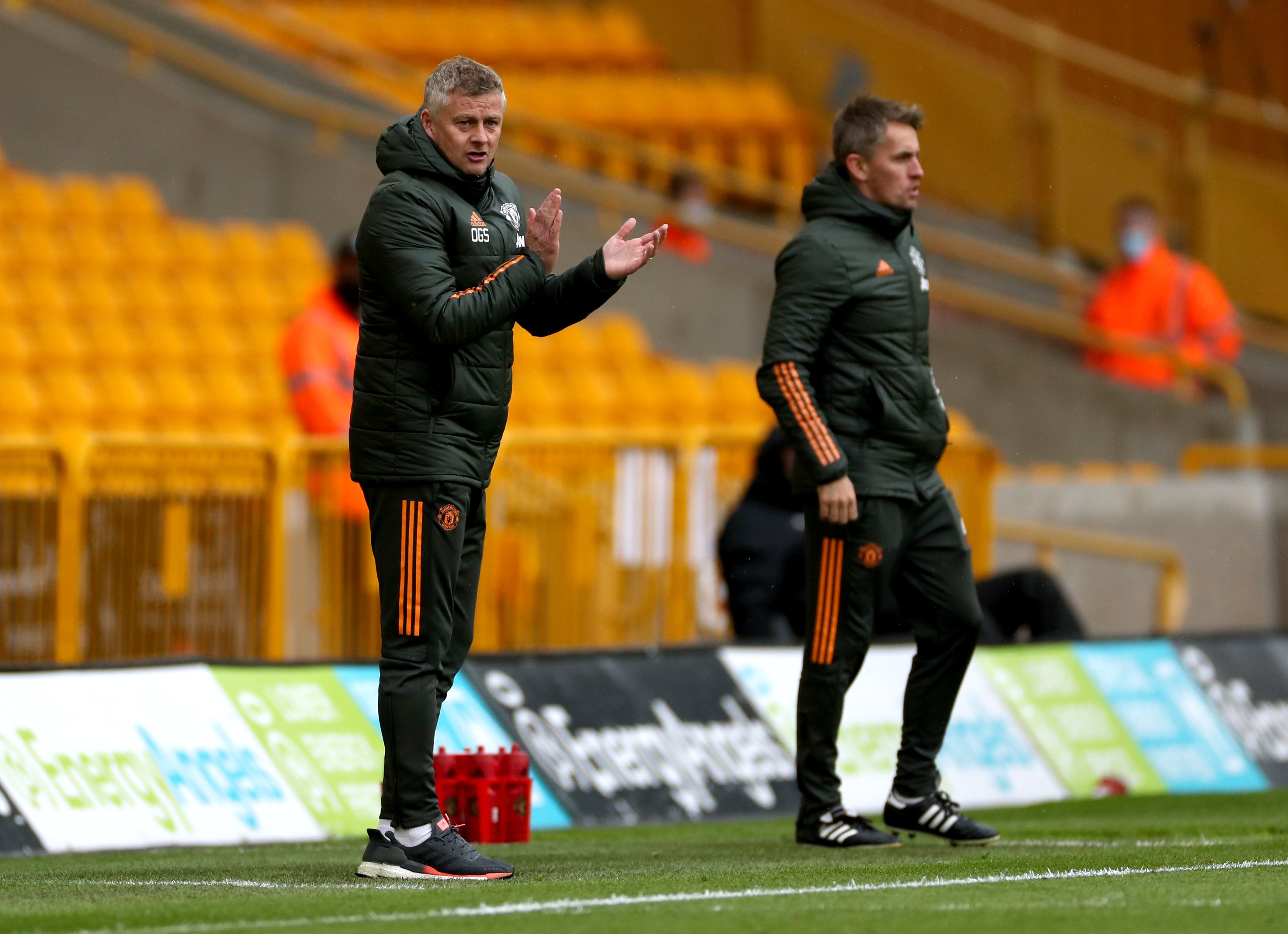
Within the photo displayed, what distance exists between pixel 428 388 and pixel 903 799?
2189 mm

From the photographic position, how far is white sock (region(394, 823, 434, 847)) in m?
5.71

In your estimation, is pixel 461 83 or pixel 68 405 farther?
pixel 68 405

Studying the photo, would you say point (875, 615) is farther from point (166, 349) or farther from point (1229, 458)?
point (1229, 458)

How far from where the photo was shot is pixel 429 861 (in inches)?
224

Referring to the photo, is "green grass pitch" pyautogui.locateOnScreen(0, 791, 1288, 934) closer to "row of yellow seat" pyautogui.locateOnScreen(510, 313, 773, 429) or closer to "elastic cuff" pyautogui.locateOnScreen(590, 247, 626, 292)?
"elastic cuff" pyautogui.locateOnScreen(590, 247, 626, 292)

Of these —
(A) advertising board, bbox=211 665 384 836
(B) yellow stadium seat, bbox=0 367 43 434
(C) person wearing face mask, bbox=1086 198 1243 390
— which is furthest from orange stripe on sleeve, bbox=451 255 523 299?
(C) person wearing face mask, bbox=1086 198 1243 390

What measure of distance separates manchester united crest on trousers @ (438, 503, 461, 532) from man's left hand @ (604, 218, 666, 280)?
2.43 feet

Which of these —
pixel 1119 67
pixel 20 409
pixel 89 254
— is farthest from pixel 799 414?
pixel 1119 67

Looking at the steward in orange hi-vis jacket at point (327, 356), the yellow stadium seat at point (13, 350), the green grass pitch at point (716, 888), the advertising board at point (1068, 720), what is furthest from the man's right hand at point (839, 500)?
the yellow stadium seat at point (13, 350)

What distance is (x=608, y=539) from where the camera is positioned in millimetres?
9688

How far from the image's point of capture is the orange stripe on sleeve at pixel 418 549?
5.72 metres

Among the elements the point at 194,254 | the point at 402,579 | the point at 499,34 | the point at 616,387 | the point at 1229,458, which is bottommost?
the point at 402,579

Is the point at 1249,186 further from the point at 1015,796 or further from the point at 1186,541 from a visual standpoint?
the point at 1015,796

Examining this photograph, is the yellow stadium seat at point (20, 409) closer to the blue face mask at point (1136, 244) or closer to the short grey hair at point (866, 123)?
the short grey hair at point (866, 123)
